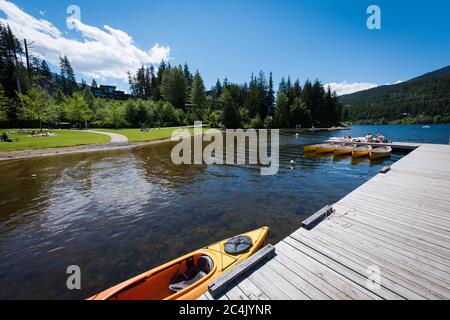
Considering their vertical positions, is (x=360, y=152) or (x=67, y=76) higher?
(x=67, y=76)

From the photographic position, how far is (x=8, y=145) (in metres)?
26.4

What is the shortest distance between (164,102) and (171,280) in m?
78.9

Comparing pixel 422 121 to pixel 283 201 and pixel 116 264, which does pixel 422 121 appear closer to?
pixel 283 201

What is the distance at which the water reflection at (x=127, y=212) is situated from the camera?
6816 millimetres

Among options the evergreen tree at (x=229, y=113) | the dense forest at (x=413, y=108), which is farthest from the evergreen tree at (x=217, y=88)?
the dense forest at (x=413, y=108)

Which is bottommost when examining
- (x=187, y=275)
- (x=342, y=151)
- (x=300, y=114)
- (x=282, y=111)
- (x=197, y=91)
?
(x=187, y=275)

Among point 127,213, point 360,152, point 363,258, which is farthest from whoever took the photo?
point 360,152

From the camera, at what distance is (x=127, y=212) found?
420 inches

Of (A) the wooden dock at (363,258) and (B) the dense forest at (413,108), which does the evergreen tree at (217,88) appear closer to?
(B) the dense forest at (413,108)

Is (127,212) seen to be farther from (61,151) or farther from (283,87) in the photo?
(283,87)

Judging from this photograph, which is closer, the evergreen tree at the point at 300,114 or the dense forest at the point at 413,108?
the evergreen tree at the point at 300,114

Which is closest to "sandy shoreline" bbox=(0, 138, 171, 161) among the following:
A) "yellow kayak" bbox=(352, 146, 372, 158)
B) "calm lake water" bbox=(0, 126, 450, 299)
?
"calm lake water" bbox=(0, 126, 450, 299)

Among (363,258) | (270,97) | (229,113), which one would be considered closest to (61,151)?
(363,258)

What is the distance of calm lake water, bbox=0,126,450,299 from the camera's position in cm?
678
